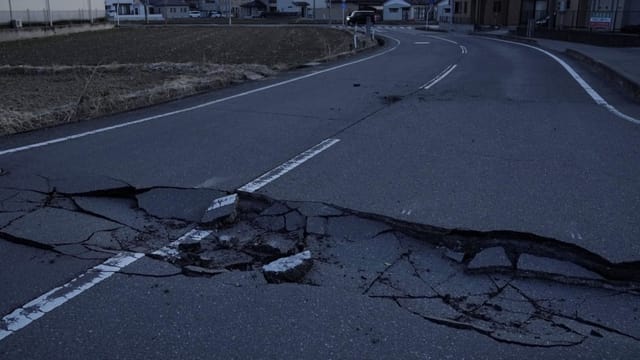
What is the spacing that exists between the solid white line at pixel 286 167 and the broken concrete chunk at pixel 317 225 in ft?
3.16

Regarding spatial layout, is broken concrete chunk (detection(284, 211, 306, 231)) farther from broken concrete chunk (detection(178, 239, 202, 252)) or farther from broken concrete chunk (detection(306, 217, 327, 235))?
broken concrete chunk (detection(178, 239, 202, 252))

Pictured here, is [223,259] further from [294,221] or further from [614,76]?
[614,76]

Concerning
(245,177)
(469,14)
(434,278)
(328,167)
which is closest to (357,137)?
(328,167)

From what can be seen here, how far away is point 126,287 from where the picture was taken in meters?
4.00

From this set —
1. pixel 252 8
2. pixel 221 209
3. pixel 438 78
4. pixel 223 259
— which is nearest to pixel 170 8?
pixel 252 8

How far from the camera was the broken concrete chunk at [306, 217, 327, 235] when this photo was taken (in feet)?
16.2

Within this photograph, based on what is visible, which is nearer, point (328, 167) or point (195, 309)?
point (195, 309)

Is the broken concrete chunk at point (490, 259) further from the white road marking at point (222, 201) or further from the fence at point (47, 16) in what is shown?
the fence at point (47, 16)

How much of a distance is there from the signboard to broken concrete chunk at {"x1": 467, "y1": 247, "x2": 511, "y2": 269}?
1185 inches

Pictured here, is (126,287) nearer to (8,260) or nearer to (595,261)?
(8,260)

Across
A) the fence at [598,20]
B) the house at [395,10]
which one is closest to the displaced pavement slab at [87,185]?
the fence at [598,20]

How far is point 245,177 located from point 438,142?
9.66 feet

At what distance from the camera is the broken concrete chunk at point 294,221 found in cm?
506

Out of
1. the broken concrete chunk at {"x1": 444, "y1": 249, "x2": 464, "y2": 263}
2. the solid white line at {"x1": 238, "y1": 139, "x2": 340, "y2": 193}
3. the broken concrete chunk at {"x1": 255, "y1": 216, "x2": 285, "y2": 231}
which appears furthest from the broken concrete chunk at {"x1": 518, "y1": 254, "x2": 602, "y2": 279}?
the solid white line at {"x1": 238, "y1": 139, "x2": 340, "y2": 193}
